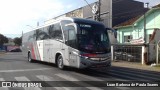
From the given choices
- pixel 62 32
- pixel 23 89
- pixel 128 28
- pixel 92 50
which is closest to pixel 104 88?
pixel 23 89

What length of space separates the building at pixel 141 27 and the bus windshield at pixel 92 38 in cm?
1550

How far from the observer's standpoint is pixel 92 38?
1513cm

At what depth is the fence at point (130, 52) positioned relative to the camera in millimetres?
26922

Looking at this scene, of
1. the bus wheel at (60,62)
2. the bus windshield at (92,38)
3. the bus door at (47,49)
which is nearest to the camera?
the bus windshield at (92,38)

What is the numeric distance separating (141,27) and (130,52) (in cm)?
679

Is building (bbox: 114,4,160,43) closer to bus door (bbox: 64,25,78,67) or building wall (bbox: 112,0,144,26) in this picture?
building wall (bbox: 112,0,144,26)

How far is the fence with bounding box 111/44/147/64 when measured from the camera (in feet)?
88.3

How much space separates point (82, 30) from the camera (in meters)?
15.1

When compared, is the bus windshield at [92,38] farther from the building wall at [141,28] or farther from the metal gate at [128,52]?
the building wall at [141,28]

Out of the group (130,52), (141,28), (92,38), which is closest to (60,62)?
(92,38)

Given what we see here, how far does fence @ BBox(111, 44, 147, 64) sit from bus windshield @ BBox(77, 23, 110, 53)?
478 inches

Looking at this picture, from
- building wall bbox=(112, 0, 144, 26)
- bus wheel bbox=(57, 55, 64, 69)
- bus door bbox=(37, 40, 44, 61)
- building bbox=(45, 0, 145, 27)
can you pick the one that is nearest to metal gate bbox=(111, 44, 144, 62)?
building bbox=(45, 0, 145, 27)

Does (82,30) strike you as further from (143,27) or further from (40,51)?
(143,27)

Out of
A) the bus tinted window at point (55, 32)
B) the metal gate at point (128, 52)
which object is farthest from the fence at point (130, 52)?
the bus tinted window at point (55, 32)
